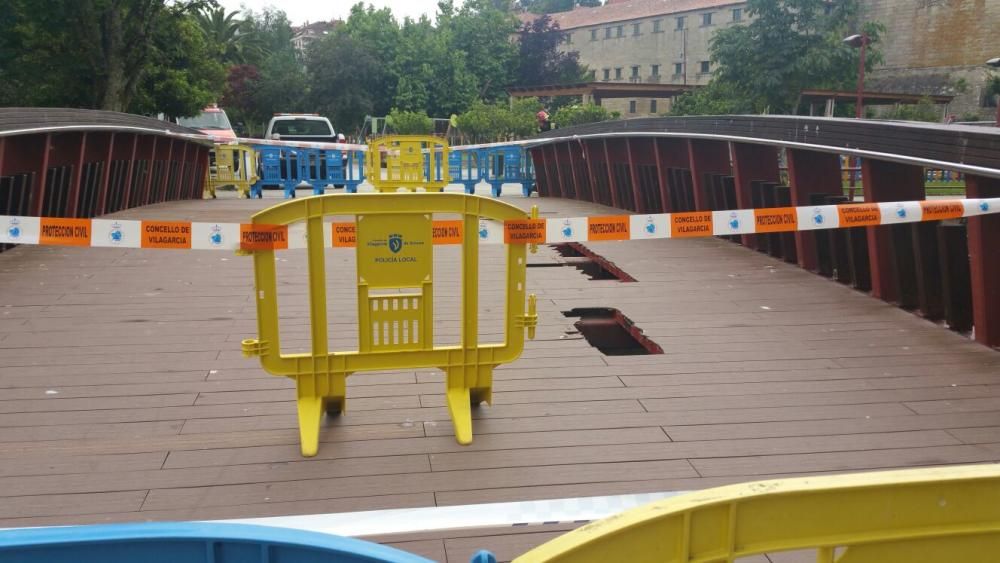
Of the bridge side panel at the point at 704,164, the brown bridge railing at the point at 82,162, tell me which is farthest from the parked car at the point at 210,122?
the bridge side panel at the point at 704,164

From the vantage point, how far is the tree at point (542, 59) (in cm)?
6594

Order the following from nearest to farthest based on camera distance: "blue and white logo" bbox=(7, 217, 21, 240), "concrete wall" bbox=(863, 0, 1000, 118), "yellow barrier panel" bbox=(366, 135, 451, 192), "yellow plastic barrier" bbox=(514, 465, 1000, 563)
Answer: "yellow plastic barrier" bbox=(514, 465, 1000, 563), "blue and white logo" bbox=(7, 217, 21, 240), "yellow barrier panel" bbox=(366, 135, 451, 192), "concrete wall" bbox=(863, 0, 1000, 118)

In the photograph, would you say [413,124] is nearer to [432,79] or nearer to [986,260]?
[432,79]

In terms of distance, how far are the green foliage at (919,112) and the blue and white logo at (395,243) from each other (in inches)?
1593

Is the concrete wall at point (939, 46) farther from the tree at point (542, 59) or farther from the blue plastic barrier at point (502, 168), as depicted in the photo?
the blue plastic barrier at point (502, 168)

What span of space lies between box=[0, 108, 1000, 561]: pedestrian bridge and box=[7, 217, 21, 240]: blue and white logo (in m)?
0.73

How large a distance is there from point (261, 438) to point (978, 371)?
11.9 feet

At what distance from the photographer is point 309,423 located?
3.69 meters

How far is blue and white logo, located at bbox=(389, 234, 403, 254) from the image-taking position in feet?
12.3

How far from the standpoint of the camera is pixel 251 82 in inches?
2502

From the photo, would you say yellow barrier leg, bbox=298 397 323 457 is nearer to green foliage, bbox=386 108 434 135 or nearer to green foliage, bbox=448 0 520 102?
green foliage, bbox=386 108 434 135

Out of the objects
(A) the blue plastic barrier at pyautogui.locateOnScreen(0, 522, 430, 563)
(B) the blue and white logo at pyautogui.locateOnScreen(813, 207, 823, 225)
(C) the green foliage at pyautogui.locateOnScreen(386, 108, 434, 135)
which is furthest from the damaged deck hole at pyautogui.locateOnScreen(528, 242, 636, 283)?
(C) the green foliage at pyautogui.locateOnScreen(386, 108, 434, 135)

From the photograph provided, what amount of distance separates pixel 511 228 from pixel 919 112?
4155cm

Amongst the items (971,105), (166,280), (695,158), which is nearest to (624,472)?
(166,280)
